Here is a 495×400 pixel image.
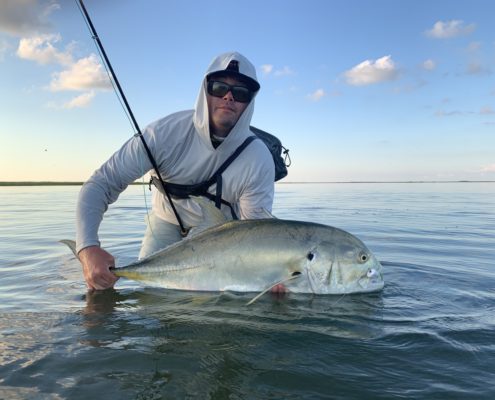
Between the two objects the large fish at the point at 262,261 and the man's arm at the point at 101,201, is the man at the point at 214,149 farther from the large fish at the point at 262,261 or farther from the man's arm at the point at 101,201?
the large fish at the point at 262,261

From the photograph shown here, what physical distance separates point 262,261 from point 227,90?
1827mm

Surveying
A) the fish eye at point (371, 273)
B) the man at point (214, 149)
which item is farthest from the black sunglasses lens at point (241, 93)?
the fish eye at point (371, 273)

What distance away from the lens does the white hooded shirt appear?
423cm

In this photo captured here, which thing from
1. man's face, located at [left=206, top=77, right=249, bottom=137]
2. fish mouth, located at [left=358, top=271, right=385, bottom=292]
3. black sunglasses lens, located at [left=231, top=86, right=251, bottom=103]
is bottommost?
fish mouth, located at [left=358, top=271, right=385, bottom=292]

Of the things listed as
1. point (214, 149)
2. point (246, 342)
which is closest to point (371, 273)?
point (246, 342)

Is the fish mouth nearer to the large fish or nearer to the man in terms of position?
the large fish

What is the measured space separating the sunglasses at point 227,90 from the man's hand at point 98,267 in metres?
1.89

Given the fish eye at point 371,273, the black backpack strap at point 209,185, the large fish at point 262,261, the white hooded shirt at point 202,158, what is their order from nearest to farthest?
the large fish at point 262,261 → the fish eye at point 371,273 → the white hooded shirt at point 202,158 → the black backpack strap at point 209,185

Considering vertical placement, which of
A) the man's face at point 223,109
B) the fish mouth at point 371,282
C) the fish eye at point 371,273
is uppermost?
the man's face at point 223,109

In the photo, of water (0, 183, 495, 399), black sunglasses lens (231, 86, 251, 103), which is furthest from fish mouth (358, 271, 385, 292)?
black sunglasses lens (231, 86, 251, 103)

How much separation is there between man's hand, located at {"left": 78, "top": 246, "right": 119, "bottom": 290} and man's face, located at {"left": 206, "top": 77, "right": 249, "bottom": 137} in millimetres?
1704

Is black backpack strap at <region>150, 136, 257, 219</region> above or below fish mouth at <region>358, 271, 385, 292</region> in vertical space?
above

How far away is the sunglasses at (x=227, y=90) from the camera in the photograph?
14.0 feet

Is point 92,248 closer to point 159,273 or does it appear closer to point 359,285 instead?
point 159,273
